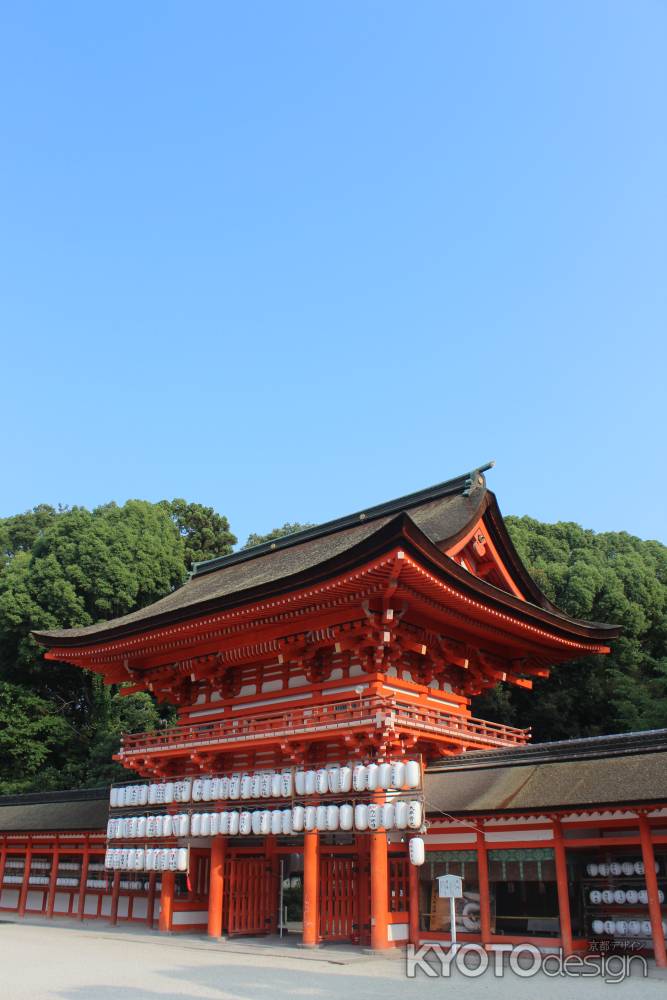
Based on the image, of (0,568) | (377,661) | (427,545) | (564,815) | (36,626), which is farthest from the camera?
(0,568)

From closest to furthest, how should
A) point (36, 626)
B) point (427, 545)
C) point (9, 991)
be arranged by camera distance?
point (9, 991) < point (427, 545) < point (36, 626)

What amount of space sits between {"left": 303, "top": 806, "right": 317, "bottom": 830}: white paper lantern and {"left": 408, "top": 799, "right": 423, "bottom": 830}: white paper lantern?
6.87 feet

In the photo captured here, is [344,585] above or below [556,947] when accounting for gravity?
above

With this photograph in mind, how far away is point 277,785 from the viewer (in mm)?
15719

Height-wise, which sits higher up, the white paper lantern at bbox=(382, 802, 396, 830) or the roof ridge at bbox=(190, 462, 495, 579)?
the roof ridge at bbox=(190, 462, 495, 579)

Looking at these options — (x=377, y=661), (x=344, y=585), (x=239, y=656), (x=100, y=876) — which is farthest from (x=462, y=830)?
(x=100, y=876)

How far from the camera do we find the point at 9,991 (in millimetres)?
10117

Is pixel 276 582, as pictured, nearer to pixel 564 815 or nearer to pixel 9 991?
pixel 564 815

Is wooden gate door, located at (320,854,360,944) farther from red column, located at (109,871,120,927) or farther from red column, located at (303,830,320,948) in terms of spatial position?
red column, located at (109,871,120,927)

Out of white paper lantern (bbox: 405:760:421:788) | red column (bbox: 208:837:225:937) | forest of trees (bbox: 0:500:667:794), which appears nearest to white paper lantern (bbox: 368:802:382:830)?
white paper lantern (bbox: 405:760:421:788)

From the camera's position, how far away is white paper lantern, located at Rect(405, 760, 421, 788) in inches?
547

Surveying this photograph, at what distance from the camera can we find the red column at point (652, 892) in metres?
11.4

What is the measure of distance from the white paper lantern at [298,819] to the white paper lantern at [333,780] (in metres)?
0.83

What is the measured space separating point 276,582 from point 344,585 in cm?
161
